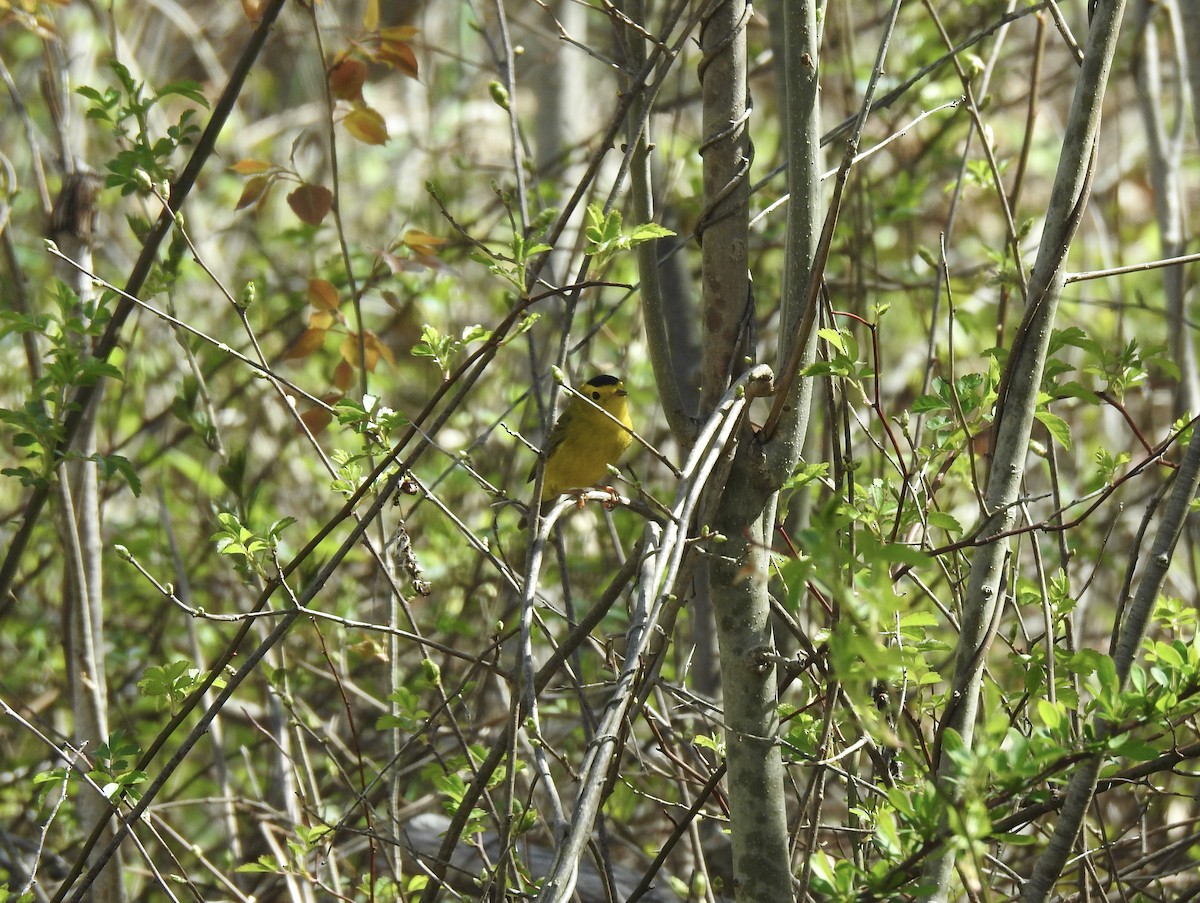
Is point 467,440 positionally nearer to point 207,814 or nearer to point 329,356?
point 329,356

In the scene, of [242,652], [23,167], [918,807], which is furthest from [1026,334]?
[23,167]

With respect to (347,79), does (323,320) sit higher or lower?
lower

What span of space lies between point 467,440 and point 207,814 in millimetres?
1664

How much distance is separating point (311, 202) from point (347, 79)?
0.30 m

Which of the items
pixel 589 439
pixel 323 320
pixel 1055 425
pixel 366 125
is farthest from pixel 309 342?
pixel 1055 425

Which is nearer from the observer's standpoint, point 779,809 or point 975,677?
point 975,677

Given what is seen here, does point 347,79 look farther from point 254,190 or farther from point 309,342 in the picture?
point 309,342

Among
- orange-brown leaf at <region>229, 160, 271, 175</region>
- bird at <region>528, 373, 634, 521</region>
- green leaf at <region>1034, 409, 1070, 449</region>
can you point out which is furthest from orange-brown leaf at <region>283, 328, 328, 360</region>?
green leaf at <region>1034, 409, 1070, 449</region>

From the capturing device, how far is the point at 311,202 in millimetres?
2713

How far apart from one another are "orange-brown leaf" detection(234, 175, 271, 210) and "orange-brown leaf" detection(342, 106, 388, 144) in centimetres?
24

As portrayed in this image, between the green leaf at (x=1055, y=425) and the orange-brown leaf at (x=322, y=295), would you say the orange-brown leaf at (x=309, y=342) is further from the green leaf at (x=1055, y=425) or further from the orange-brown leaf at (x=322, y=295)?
the green leaf at (x=1055, y=425)

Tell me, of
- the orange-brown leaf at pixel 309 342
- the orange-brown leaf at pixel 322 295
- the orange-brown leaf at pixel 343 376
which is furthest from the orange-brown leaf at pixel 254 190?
the orange-brown leaf at pixel 343 376

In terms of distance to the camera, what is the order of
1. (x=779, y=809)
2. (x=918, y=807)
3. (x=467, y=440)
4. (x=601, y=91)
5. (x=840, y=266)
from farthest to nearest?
(x=601, y=91), (x=840, y=266), (x=467, y=440), (x=779, y=809), (x=918, y=807)

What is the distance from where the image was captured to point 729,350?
209 cm
